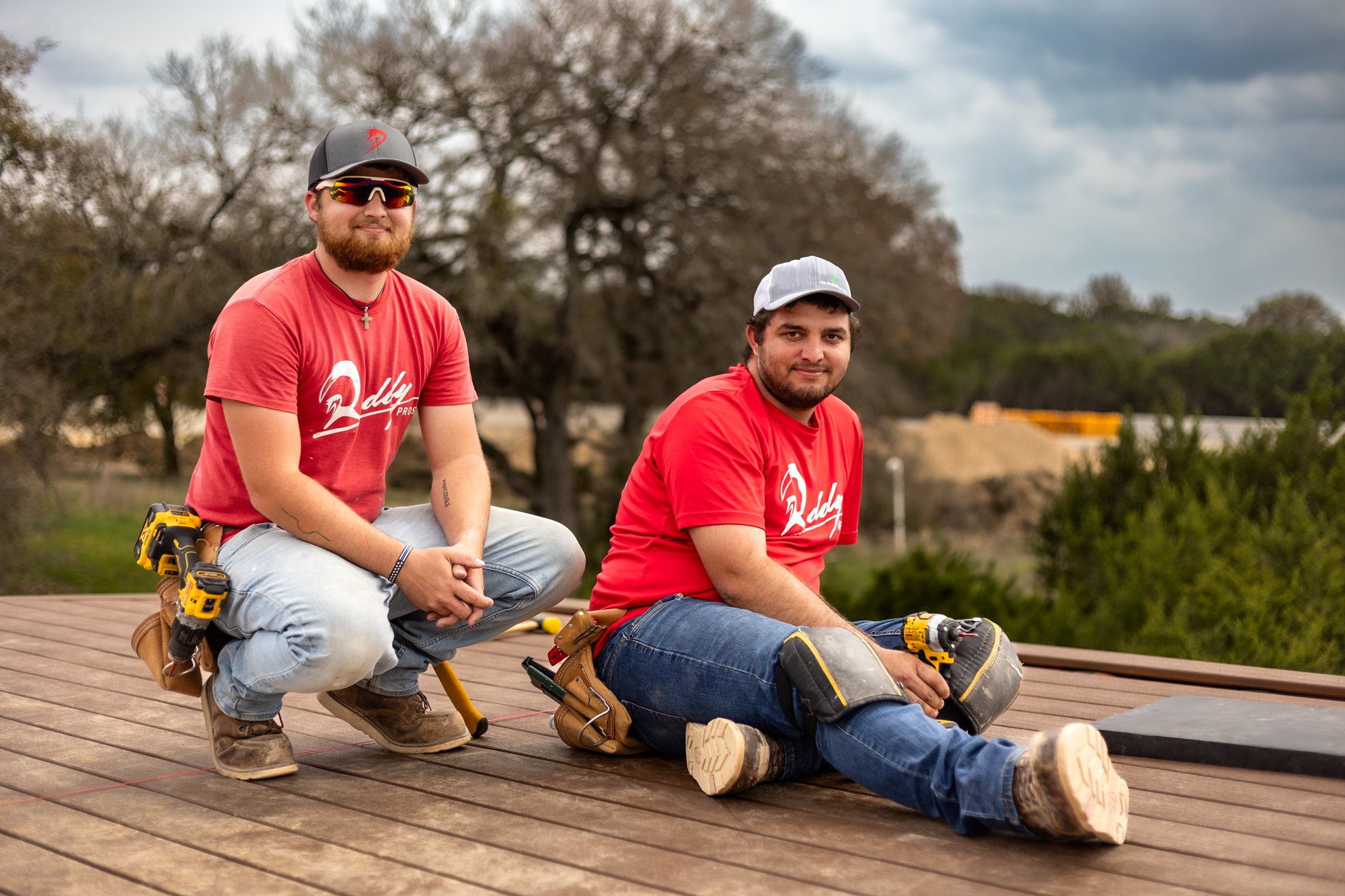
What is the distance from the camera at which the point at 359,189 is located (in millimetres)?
2438

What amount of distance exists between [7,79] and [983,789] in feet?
38.1

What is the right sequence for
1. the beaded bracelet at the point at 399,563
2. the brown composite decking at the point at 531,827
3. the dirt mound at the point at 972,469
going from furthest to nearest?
the dirt mound at the point at 972,469
the beaded bracelet at the point at 399,563
the brown composite decking at the point at 531,827

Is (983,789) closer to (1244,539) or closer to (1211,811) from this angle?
(1211,811)

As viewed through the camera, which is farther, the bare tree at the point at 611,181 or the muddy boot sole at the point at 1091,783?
the bare tree at the point at 611,181

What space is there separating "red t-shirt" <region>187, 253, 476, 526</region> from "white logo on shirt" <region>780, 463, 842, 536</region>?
0.76m

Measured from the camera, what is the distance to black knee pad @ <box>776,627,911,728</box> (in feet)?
6.88

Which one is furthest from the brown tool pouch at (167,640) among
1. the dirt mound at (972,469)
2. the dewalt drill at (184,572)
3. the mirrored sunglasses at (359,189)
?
the dirt mound at (972,469)

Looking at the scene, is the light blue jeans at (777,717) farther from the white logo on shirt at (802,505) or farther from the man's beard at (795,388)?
the man's beard at (795,388)

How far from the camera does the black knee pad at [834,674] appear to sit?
2096mm

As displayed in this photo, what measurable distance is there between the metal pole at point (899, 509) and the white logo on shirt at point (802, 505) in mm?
14614

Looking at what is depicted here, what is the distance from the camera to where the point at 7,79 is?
10.9 metres

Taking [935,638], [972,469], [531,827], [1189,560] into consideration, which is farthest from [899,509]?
[531,827]

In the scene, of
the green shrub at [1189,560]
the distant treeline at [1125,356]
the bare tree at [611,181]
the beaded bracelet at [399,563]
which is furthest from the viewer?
the bare tree at [611,181]

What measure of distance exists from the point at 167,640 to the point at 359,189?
0.96 metres
